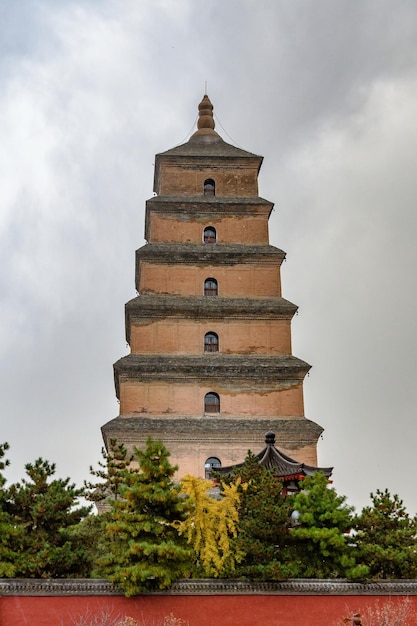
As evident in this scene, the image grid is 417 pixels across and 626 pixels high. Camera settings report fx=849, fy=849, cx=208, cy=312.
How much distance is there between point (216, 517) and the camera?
1875 cm

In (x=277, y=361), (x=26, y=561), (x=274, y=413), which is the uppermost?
(x=277, y=361)

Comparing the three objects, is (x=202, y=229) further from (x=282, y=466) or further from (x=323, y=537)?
(x=323, y=537)

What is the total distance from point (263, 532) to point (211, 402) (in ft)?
37.7

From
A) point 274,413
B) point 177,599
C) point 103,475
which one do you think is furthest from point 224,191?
point 177,599

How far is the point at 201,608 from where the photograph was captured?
59.3 ft

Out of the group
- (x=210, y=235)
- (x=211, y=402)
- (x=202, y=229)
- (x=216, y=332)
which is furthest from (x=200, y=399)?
(x=202, y=229)

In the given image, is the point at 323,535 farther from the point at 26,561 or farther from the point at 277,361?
the point at 277,361

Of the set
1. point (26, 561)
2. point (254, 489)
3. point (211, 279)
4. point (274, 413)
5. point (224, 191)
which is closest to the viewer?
point (26, 561)

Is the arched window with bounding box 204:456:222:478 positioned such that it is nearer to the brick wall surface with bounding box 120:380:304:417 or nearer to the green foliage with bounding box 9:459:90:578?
the brick wall surface with bounding box 120:380:304:417

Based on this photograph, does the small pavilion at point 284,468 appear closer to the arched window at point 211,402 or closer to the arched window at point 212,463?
the arched window at point 212,463

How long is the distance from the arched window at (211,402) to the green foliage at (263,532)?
33.5 feet

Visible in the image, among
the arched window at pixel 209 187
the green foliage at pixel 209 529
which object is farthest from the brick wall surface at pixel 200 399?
the green foliage at pixel 209 529

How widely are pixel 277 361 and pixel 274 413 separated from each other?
1.95 metres

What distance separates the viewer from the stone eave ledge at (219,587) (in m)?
17.7
